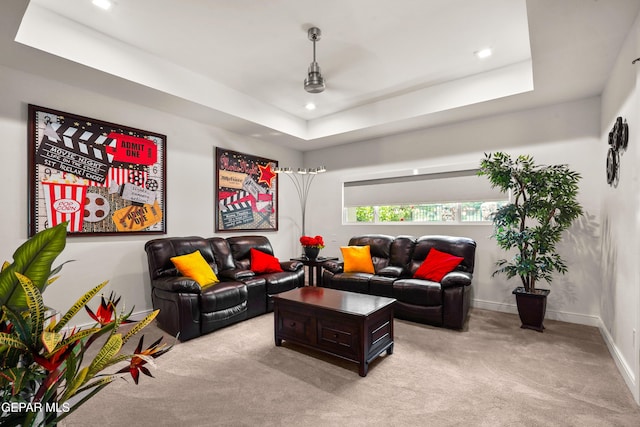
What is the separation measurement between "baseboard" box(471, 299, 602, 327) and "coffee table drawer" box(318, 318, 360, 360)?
2.65 meters

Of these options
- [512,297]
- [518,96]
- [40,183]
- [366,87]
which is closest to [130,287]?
[40,183]

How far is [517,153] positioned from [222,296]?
13.6 ft

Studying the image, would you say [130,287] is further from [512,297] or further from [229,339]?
[512,297]

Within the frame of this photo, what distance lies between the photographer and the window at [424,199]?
446 centimetres

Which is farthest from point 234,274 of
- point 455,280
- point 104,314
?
point 104,314

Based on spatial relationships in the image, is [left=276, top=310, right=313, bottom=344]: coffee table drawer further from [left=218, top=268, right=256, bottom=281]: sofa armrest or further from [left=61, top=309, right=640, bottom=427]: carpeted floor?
[left=218, top=268, right=256, bottom=281]: sofa armrest

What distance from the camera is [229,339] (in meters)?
3.29

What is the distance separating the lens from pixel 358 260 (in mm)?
4559

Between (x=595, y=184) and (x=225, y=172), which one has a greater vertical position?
(x=225, y=172)

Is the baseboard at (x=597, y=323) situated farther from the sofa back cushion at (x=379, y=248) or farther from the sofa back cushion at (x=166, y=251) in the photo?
the sofa back cushion at (x=166, y=251)

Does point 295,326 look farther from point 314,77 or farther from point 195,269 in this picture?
point 314,77

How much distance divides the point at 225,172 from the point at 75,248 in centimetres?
217

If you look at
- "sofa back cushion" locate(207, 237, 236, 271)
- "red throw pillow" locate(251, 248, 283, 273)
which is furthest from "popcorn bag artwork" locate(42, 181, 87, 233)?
"red throw pillow" locate(251, 248, 283, 273)

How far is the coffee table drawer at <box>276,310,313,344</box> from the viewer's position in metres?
2.89
